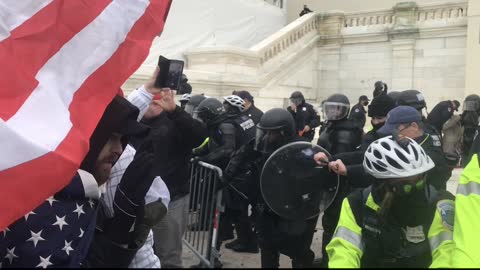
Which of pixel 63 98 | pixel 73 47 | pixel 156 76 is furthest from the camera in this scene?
pixel 156 76

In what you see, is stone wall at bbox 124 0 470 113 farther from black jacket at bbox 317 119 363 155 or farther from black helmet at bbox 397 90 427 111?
black jacket at bbox 317 119 363 155

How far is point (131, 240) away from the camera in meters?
2.55

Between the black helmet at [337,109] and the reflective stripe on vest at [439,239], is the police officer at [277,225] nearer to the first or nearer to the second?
the black helmet at [337,109]

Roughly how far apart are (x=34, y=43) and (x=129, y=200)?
111cm

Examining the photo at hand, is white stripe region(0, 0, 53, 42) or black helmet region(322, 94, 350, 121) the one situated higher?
white stripe region(0, 0, 53, 42)

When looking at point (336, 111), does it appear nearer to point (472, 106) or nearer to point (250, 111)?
point (250, 111)

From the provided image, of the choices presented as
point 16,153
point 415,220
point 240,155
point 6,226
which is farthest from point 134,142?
point 240,155

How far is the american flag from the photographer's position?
215cm

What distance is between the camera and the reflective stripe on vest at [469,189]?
2732 mm

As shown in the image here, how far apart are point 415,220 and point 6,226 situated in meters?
1.98

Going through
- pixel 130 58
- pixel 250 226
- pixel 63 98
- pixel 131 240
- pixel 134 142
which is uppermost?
pixel 130 58

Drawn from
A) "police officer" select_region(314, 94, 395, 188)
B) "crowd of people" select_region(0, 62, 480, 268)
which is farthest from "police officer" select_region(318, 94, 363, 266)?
"crowd of people" select_region(0, 62, 480, 268)

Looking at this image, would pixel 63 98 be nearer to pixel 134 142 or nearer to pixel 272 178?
pixel 134 142

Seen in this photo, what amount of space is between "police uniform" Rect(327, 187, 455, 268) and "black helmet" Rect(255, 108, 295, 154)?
2048 mm
